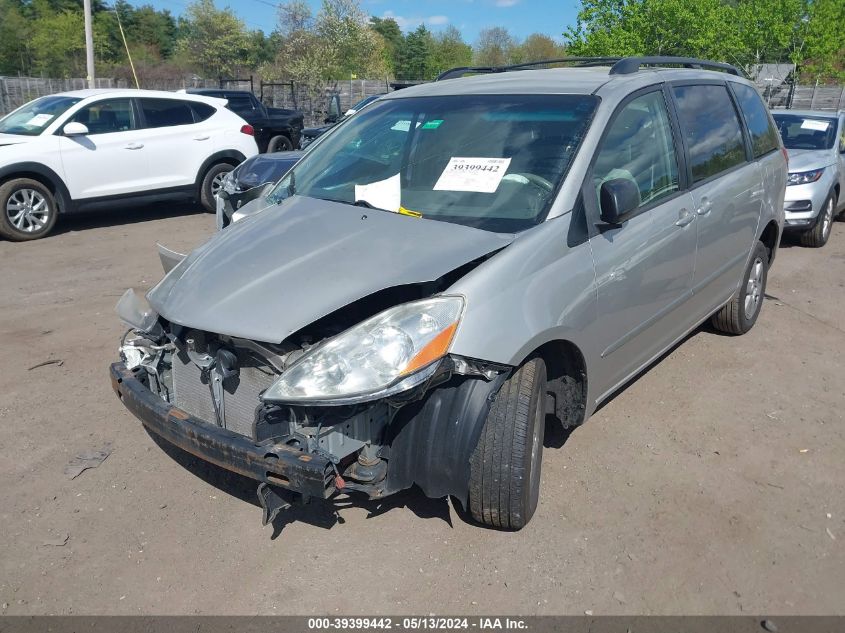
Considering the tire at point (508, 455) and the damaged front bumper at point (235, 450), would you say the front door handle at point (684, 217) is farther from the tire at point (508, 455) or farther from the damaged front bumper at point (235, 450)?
the damaged front bumper at point (235, 450)

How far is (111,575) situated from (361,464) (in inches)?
44.0

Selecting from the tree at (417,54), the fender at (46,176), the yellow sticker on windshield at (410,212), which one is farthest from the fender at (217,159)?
the tree at (417,54)

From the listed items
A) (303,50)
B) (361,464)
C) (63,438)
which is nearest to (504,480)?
(361,464)

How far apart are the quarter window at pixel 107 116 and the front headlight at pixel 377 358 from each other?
8025 mm

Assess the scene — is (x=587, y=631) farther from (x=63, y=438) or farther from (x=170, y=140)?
(x=170, y=140)

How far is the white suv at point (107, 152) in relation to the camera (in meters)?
8.76

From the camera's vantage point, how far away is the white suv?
8.76 metres

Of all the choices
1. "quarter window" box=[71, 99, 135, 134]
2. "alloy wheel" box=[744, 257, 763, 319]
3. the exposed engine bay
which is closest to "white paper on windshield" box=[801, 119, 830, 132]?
"alloy wheel" box=[744, 257, 763, 319]

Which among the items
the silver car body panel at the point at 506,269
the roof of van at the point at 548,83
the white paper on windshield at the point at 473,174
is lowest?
the silver car body panel at the point at 506,269

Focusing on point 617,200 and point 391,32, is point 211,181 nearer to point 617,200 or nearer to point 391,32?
point 617,200

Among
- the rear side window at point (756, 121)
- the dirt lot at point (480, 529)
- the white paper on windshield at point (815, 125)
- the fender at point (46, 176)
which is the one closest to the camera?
the dirt lot at point (480, 529)

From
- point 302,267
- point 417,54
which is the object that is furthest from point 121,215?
point 417,54

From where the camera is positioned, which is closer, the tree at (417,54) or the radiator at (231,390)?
the radiator at (231,390)

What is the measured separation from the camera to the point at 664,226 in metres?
3.84
